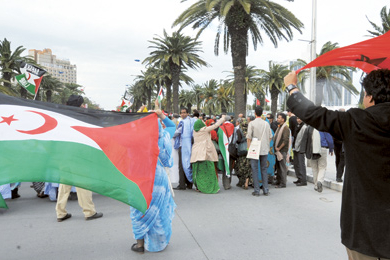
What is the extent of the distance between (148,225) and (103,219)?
5.70 ft

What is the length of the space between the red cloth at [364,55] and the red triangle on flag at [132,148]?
1.86 meters

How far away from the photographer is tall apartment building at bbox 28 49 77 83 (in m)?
158

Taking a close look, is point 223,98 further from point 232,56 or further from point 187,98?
point 232,56

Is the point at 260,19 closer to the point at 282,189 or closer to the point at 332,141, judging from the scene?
the point at 332,141

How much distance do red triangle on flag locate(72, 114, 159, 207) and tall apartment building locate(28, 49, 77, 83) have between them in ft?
530

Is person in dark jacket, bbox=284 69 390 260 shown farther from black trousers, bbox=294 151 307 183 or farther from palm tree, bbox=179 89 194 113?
palm tree, bbox=179 89 194 113

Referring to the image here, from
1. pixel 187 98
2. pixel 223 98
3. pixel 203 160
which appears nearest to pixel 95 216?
pixel 203 160

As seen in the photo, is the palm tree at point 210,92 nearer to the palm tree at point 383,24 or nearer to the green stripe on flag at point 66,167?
the palm tree at point 383,24

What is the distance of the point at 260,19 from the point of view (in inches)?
634

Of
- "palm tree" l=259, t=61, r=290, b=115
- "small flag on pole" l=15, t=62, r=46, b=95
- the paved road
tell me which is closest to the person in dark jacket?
the paved road

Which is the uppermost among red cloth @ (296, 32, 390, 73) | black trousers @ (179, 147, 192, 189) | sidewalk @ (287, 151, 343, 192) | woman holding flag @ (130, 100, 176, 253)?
red cloth @ (296, 32, 390, 73)

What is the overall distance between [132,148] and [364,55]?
2.40 m

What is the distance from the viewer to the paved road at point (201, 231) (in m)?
3.82

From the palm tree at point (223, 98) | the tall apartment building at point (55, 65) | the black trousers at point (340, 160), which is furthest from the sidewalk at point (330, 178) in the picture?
the tall apartment building at point (55, 65)
